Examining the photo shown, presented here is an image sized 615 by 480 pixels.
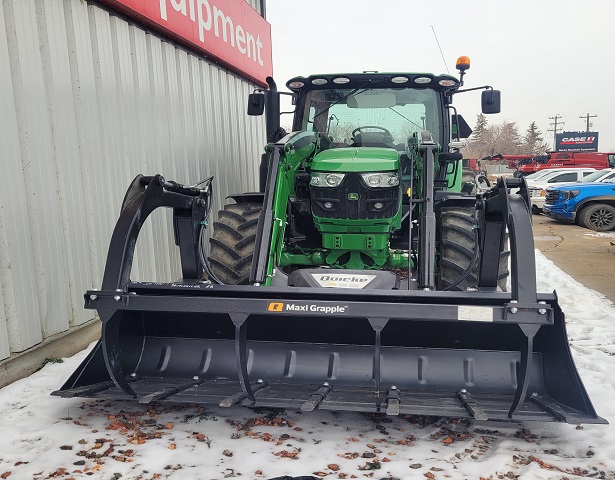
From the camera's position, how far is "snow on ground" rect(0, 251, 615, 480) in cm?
284

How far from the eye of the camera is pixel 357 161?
4.50m

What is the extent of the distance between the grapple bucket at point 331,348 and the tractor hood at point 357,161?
3.95 feet

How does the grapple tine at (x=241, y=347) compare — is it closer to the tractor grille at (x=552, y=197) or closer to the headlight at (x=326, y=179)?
the headlight at (x=326, y=179)

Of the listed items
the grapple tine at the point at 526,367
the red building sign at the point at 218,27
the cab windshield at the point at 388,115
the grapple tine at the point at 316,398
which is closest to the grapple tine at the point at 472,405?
the grapple tine at the point at 526,367

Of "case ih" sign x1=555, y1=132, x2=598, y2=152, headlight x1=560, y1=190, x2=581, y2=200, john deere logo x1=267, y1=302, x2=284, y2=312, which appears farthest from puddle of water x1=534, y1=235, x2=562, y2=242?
"case ih" sign x1=555, y1=132, x2=598, y2=152

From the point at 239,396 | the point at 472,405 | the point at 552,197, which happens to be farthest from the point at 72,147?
the point at 552,197

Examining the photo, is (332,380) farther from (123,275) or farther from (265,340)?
(123,275)

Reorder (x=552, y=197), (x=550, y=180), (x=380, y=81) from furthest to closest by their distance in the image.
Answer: (x=550, y=180) → (x=552, y=197) → (x=380, y=81)

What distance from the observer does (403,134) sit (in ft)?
18.3

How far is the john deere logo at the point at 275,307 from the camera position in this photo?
124 inches

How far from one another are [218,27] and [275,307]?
6.10m

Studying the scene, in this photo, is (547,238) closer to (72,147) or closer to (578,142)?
(72,147)

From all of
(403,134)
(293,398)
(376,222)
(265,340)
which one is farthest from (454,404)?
(403,134)

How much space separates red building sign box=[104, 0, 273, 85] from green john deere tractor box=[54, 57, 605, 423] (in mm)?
2442
